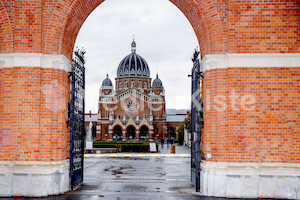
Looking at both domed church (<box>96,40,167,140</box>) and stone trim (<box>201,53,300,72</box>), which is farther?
domed church (<box>96,40,167,140</box>)

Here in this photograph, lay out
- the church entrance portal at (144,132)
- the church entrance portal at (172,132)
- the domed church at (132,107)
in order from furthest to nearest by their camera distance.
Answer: the church entrance portal at (172,132) < the church entrance portal at (144,132) < the domed church at (132,107)

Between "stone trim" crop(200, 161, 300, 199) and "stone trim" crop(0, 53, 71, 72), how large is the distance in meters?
5.42

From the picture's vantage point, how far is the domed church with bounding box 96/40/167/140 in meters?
82.6

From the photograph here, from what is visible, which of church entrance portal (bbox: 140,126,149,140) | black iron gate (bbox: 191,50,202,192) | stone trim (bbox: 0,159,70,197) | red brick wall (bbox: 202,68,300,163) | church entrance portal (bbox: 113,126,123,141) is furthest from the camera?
church entrance portal (bbox: 140,126,149,140)

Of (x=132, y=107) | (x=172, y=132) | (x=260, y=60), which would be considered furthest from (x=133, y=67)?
(x=260, y=60)

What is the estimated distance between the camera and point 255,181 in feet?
33.4

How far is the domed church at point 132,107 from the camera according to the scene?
271 feet

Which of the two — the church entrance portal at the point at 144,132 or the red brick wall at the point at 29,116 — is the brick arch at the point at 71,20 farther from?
the church entrance portal at the point at 144,132

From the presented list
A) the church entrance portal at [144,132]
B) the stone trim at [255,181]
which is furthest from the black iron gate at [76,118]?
the church entrance portal at [144,132]

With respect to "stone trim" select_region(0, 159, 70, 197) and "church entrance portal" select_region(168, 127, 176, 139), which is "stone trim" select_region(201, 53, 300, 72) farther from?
"church entrance portal" select_region(168, 127, 176, 139)

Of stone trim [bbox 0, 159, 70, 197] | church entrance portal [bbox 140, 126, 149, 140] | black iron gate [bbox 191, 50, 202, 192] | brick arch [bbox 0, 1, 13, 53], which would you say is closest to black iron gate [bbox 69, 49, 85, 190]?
stone trim [bbox 0, 159, 70, 197]

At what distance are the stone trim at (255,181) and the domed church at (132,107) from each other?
69.8m

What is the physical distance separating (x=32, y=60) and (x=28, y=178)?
3.32 m

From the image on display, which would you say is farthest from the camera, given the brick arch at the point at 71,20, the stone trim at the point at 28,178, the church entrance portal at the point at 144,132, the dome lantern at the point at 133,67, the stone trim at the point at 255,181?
the dome lantern at the point at 133,67
